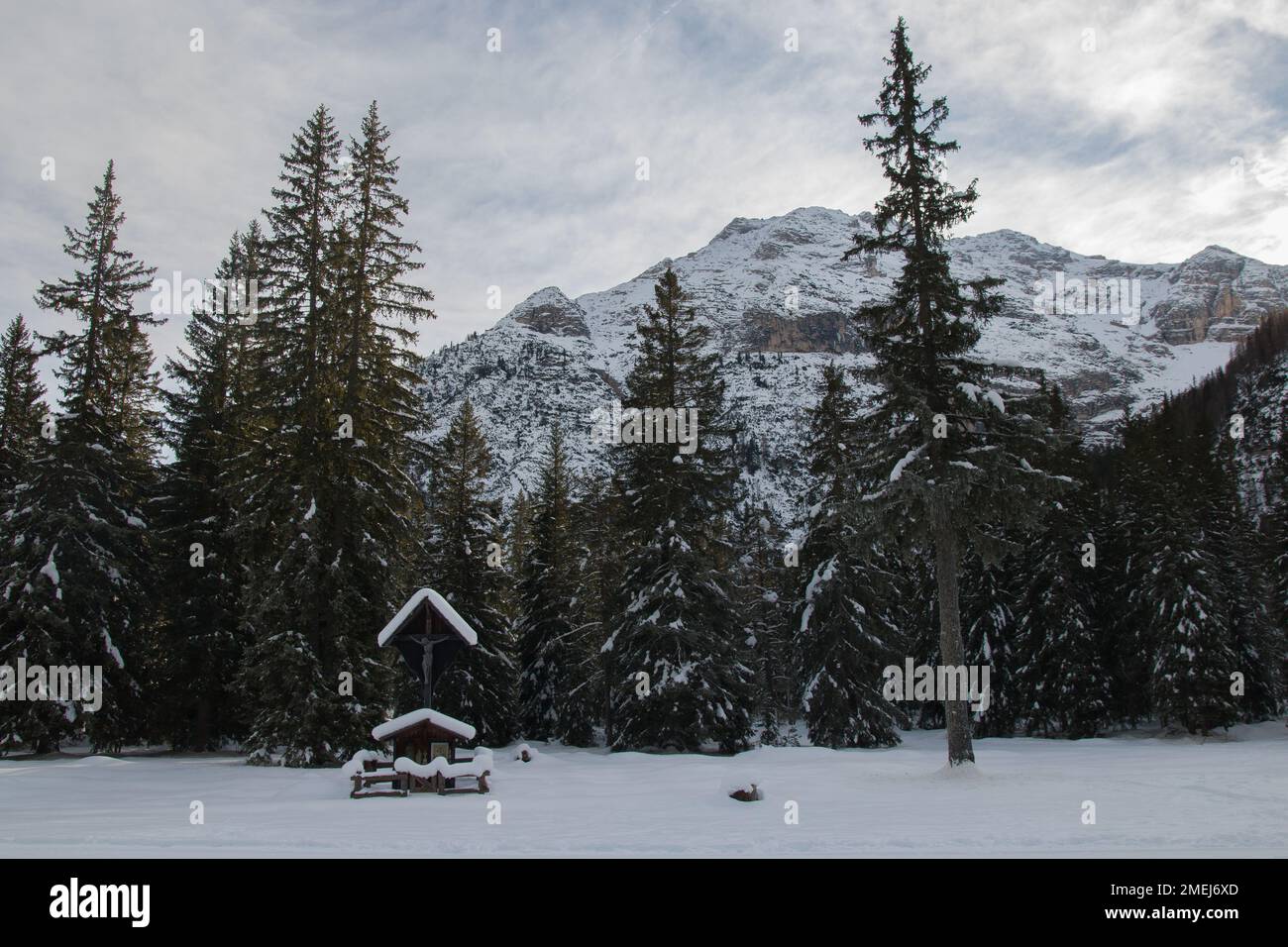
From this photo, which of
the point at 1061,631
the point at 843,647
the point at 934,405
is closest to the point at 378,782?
the point at 934,405

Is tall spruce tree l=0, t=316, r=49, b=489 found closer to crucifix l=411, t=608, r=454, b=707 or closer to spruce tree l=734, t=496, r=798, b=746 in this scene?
crucifix l=411, t=608, r=454, b=707

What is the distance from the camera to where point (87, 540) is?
79.3ft

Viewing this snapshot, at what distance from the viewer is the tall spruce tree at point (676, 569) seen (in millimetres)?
26234

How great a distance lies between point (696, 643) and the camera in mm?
26016

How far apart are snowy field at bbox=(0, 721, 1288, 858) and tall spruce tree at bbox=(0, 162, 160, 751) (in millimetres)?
4037

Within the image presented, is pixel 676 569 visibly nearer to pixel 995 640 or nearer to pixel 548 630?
pixel 548 630

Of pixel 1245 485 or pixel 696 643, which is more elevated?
pixel 1245 485

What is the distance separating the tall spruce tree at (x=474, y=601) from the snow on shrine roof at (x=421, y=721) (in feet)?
63.4

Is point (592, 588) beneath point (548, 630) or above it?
above

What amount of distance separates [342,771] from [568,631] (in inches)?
986

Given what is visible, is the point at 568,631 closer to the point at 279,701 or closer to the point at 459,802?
the point at 279,701

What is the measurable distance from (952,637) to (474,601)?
949 inches

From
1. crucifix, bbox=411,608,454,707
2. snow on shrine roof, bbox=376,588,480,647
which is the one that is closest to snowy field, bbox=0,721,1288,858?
crucifix, bbox=411,608,454,707
